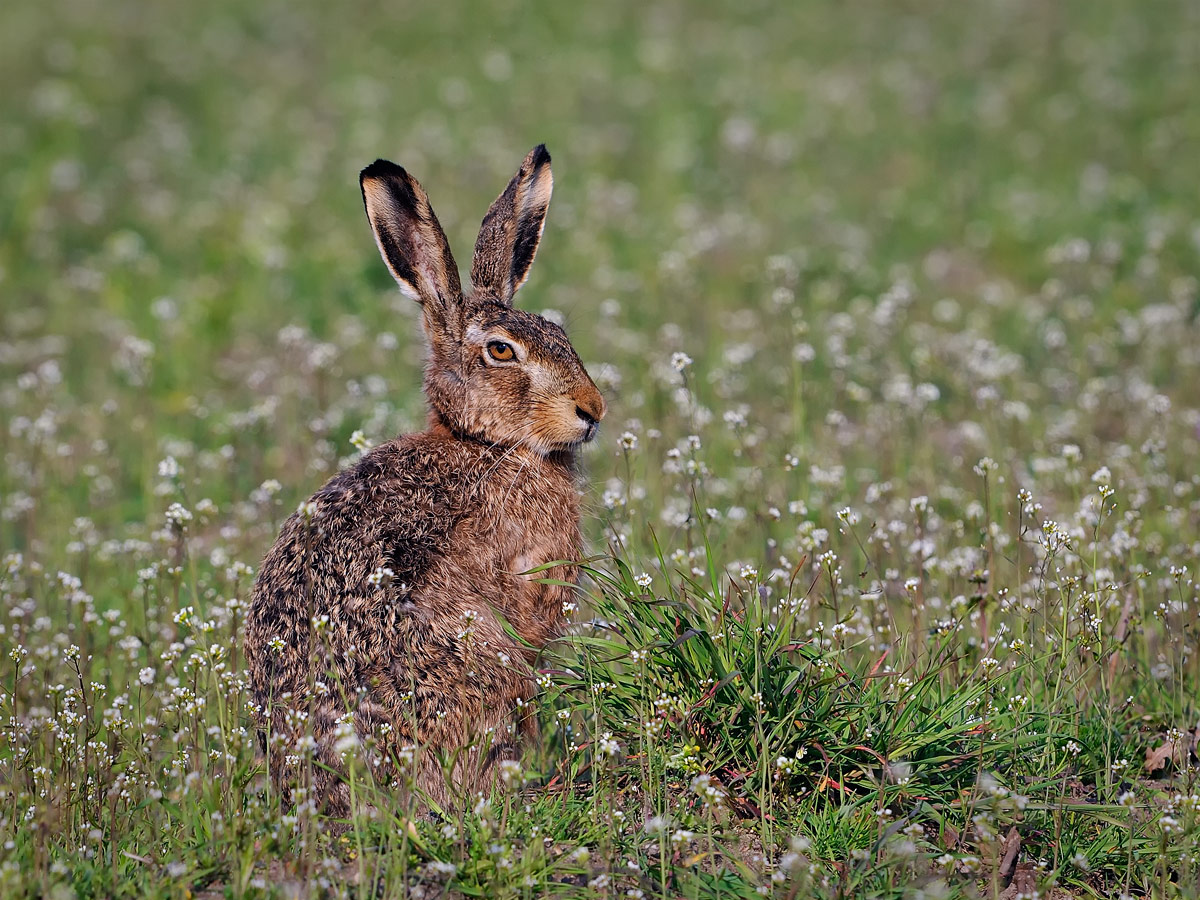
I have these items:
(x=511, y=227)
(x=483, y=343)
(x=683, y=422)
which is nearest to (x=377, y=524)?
(x=483, y=343)

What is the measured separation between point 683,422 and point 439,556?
3616 mm

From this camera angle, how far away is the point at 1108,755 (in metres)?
4.93

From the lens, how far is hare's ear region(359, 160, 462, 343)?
6.49 m

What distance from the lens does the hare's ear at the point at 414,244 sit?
6492 mm

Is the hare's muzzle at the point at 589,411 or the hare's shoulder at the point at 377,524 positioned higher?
the hare's muzzle at the point at 589,411

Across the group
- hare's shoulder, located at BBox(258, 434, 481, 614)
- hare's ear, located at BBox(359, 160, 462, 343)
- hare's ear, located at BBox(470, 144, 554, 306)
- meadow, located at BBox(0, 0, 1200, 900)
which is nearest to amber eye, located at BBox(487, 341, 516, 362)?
hare's ear, located at BBox(359, 160, 462, 343)

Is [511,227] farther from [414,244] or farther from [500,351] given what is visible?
[500,351]

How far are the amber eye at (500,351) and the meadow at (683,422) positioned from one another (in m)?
0.90

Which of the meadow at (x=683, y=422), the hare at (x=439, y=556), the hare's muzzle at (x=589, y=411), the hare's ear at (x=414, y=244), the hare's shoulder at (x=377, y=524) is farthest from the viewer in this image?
the hare's ear at (x=414, y=244)

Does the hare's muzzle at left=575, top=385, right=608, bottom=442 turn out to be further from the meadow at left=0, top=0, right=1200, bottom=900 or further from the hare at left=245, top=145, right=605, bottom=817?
the meadow at left=0, top=0, right=1200, bottom=900

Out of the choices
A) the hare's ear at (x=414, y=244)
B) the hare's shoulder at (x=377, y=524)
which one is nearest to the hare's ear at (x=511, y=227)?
the hare's ear at (x=414, y=244)

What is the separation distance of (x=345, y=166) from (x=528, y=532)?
10.7 metres

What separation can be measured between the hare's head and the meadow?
1.82 ft

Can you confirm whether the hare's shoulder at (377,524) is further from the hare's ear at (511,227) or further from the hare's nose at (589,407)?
the hare's ear at (511,227)
